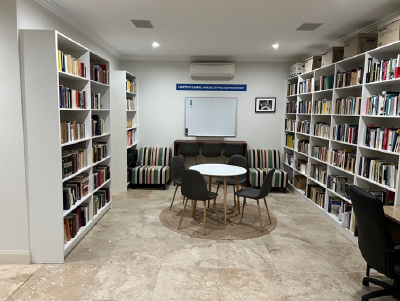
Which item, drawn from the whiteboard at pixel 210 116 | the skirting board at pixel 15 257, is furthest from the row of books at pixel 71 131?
the whiteboard at pixel 210 116

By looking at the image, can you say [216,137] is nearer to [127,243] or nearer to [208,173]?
[208,173]

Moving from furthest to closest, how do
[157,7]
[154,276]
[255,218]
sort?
[255,218] → [157,7] → [154,276]

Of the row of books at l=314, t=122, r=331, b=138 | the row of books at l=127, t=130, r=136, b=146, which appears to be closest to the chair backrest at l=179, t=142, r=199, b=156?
the row of books at l=127, t=130, r=136, b=146

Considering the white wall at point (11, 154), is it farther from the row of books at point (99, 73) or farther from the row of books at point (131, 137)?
the row of books at point (131, 137)

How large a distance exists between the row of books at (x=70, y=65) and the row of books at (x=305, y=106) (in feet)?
13.0

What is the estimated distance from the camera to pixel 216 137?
705 cm

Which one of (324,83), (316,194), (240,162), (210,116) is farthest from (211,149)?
(324,83)

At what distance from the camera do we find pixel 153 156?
6820 mm

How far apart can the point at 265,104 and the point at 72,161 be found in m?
4.77

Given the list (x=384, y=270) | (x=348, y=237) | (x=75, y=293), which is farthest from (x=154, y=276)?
(x=348, y=237)

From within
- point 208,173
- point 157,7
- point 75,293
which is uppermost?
point 157,7

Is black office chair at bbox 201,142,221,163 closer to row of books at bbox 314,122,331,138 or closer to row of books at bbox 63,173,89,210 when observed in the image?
row of books at bbox 314,122,331,138

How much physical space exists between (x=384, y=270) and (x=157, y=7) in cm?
350

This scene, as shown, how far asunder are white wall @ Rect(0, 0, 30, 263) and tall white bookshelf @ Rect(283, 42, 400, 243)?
3.89 meters
